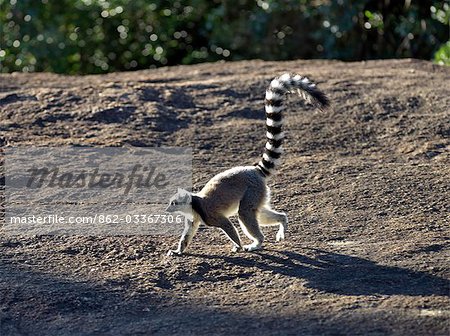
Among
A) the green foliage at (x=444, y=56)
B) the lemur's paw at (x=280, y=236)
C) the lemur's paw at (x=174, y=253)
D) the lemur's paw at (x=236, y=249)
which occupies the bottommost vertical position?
the lemur's paw at (x=174, y=253)

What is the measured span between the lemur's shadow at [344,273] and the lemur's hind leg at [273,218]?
10.4 inches

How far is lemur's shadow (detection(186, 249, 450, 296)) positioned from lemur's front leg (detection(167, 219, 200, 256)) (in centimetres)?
14

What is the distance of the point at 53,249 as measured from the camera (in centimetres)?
650

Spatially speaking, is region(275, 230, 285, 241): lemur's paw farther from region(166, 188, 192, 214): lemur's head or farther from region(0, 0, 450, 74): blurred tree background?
region(0, 0, 450, 74): blurred tree background

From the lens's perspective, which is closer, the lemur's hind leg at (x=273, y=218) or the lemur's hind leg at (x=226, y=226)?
the lemur's hind leg at (x=226, y=226)

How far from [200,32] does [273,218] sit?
8.77 meters

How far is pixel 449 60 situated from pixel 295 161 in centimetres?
383

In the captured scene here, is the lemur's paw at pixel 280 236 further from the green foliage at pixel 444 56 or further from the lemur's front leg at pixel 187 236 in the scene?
the green foliage at pixel 444 56

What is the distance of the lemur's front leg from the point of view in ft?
20.4

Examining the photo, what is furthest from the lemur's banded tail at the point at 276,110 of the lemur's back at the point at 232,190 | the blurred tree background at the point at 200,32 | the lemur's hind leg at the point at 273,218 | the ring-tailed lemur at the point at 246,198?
the blurred tree background at the point at 200,32

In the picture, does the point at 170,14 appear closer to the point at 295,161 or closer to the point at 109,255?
the point at 295,161

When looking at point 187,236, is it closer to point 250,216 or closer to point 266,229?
point 250,216

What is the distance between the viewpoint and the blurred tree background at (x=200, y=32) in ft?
44.1

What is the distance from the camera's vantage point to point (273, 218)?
253 inches
